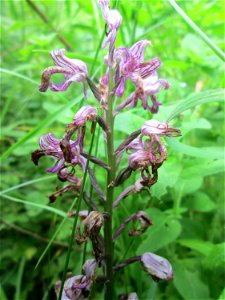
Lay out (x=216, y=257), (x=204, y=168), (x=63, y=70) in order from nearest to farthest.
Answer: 1. (x=63, y=70)
2. (x=216, y=257)
3. (x=204, y=168)

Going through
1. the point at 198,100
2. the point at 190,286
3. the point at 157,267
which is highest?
the point at 198,100

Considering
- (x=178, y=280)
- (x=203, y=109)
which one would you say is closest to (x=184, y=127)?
(x=178, y=280)

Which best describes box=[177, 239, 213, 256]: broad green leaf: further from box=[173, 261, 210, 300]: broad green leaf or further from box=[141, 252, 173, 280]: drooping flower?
box=[141, 252, 173, 280]: drooping flower

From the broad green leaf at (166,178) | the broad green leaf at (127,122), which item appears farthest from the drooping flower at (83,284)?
the broad green leaf at (127,122)

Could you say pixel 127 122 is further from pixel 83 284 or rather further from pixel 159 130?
pixel 83 284

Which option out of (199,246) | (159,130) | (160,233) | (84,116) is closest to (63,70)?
(84,116)

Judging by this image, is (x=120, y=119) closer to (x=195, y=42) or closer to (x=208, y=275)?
(x=208, y=275)
